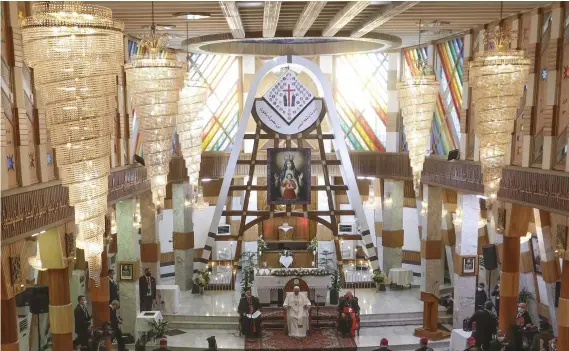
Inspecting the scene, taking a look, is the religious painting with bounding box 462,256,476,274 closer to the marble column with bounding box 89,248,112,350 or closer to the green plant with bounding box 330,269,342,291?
the green plant with bounding box 330,269,342,291

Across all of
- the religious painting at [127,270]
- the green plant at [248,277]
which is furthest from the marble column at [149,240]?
the religious painting at [127,270]

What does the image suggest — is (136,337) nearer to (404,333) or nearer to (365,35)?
(404,333)

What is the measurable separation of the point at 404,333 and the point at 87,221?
38.0ft

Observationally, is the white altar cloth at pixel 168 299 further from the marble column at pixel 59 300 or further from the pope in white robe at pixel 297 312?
the marble column at pixel 59 300

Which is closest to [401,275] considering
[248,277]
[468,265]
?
[468,265]

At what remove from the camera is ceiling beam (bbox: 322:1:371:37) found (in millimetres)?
9992

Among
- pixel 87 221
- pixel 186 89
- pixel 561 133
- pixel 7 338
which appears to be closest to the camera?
pixel 87 221

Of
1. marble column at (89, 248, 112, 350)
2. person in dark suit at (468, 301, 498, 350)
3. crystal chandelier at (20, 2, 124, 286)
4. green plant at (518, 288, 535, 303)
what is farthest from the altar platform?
crystal chandelier at (20, 2, 124, 286)

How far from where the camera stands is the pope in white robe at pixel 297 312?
14914 millimetres

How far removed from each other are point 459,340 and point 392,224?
5958mm

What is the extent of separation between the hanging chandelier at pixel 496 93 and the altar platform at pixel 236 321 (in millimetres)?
7340

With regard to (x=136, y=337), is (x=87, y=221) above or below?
above

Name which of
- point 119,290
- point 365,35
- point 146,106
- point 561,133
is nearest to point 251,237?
point 119,290

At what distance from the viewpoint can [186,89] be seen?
11.2 meters
